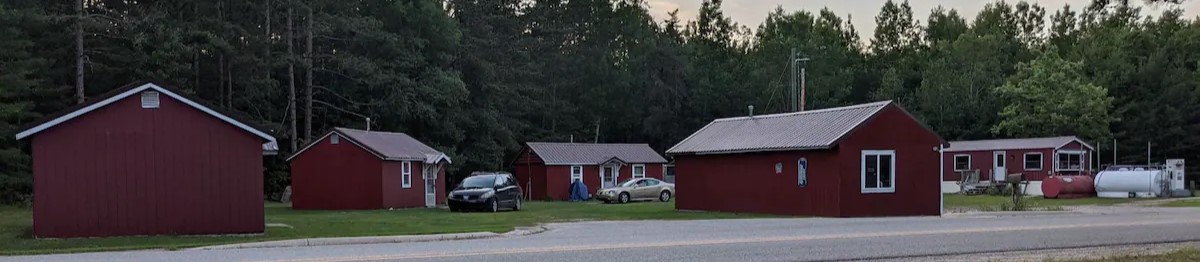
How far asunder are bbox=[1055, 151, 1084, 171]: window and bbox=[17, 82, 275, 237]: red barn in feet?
140

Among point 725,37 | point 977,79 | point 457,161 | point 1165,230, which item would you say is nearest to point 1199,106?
point 977,79

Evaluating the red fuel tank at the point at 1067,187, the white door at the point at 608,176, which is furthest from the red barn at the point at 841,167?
the white door at the point at 608,176

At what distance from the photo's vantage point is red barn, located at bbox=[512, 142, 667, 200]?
48562mm

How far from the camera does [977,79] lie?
70250 millimetres

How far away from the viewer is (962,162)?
54.2m

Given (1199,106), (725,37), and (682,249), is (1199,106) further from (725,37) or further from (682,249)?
(682,249)

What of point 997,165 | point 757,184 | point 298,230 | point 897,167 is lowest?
point 997,165

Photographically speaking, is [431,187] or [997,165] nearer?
[431,187]

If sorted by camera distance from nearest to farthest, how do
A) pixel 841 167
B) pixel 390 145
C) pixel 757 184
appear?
pixel 841 167 → pixel 757 184 → pixel 390 145

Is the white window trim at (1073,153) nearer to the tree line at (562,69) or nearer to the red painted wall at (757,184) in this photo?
the tree line at (562,69)

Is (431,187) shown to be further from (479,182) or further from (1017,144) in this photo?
(1017,144)

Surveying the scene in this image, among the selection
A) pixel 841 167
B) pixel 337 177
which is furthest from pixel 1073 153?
pixel 337 177

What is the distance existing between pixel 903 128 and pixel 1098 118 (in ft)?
134

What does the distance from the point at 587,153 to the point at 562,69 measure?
61.1ft
